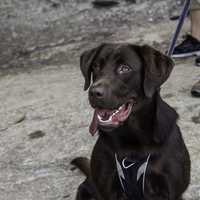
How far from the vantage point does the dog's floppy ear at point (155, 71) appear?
8.93ft

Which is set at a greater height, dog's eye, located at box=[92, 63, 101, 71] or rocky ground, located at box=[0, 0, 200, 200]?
dog's eye, located at box=[92, 63, 101, 71]

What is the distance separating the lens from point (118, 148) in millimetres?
2930

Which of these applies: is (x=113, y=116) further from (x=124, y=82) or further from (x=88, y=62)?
(x=88, y=62)

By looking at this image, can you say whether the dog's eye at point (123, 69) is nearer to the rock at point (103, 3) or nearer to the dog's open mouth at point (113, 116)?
the dog's open mouth at point (113, 116)

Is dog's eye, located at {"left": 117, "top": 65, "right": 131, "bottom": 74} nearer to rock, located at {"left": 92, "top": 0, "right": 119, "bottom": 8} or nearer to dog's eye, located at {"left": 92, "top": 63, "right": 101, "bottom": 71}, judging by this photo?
dog's eye, located at {"left": 92, "top": 63, "right": 101, "bottom": 71}

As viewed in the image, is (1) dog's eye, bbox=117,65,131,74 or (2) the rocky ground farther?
(2) the rocky ground

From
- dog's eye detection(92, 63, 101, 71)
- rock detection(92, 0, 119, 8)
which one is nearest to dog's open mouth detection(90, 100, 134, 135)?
dog's eye detection(92, 63, 101, 71)

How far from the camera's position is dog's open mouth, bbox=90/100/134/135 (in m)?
2.72

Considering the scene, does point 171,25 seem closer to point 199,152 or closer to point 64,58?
point 64,58

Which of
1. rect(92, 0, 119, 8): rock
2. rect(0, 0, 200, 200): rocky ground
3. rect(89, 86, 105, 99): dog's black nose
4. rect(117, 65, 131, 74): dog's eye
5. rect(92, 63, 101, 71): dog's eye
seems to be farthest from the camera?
rect(92, 0, 119, 8): rock

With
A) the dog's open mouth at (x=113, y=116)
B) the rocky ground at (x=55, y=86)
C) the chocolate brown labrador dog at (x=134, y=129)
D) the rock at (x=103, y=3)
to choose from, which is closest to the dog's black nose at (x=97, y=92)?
the chocolate brown labrador dog at (x=134, y=129)

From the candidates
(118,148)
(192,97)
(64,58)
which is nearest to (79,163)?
(118,148)

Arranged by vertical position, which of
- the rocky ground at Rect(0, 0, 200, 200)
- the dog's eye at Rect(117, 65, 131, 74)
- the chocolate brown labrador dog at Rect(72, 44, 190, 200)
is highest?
the dog's eye at Rect(117, 65, 131, 74)

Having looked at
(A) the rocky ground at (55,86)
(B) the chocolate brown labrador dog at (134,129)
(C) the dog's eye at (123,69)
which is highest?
(C) the dog's eye at (123,69)
